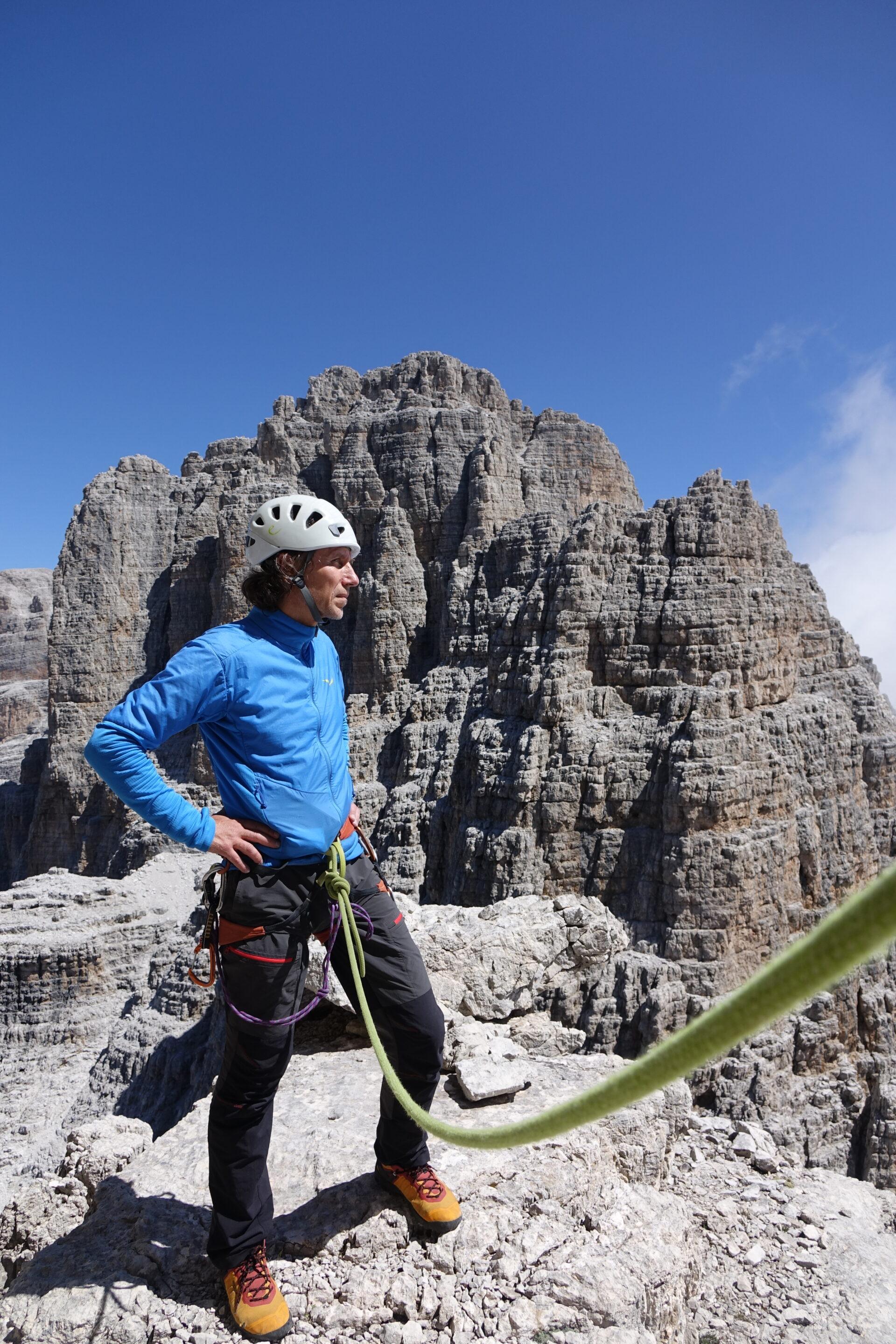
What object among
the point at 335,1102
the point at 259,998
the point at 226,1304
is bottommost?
the point at 226,1304

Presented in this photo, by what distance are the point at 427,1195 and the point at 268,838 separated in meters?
1.34

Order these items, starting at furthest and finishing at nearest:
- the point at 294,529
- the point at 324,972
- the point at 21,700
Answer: the point at 21,700 < the point at 324,972 < the point at 294,529

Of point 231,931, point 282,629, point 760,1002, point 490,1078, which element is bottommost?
point 490,1078

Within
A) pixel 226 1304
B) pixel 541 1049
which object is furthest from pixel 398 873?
pixel 226 1304

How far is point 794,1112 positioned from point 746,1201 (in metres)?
9.16

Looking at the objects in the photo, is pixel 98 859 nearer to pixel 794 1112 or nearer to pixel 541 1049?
pixel 794 1112

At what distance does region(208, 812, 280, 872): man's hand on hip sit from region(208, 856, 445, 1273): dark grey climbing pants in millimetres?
79

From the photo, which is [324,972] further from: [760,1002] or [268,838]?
[760,1002]

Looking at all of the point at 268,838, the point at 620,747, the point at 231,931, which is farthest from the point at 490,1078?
the point at 620,747

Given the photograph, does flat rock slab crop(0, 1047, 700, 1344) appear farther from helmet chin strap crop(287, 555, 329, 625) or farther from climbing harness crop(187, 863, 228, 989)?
helmet chin strap crop(287, 555, 329, 625)

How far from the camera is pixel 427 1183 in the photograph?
2580mm

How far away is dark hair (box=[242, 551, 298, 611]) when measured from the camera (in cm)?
247

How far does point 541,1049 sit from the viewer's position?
451 cm

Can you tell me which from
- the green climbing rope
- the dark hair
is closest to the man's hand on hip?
the dark hair
